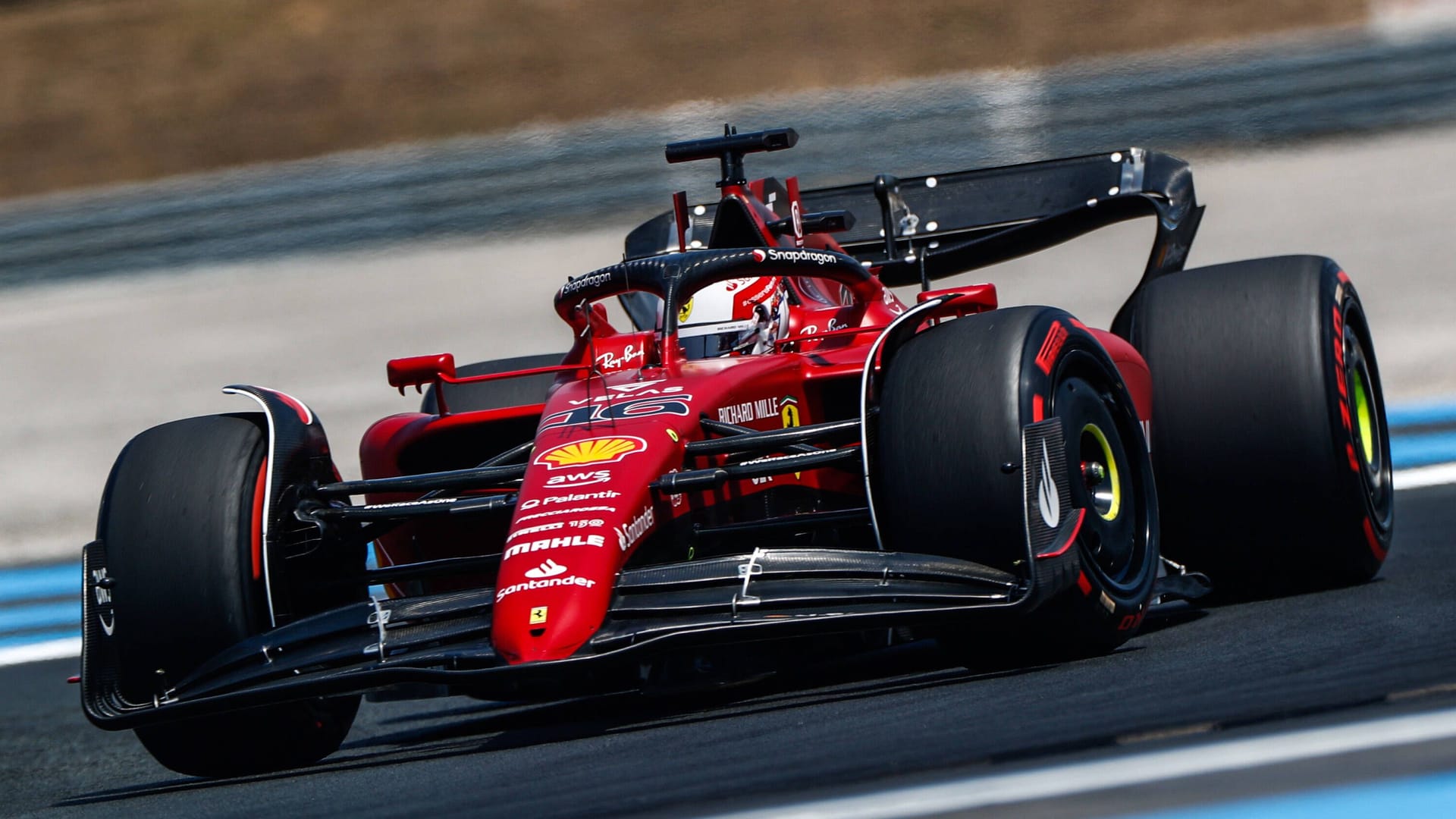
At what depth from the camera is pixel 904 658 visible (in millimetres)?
5852

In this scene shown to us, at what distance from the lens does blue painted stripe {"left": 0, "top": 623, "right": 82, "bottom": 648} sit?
29.6 feet

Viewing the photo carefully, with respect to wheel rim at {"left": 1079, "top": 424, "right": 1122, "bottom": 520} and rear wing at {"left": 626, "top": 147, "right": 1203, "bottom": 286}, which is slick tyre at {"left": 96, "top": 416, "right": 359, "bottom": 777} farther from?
rear wing at {"left": 626, "top": 147, "right": 1203, "bottom": 286}

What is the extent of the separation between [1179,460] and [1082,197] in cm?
228

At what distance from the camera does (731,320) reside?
6047 mm

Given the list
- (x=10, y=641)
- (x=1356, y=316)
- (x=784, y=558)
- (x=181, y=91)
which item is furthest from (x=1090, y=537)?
(x=181, y=91)

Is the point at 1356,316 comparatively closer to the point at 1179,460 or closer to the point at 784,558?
the point at 1179,460

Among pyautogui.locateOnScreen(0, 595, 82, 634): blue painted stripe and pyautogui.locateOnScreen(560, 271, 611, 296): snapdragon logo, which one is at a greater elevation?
pyautogui.locateOnScreen(560, 271, 611, 296): snapdragon logo

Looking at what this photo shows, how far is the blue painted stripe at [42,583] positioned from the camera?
9453 mm

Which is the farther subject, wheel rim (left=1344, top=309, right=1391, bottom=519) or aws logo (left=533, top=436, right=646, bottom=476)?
wheel rim (left=1344, top=309, right=1391, bottom=519)

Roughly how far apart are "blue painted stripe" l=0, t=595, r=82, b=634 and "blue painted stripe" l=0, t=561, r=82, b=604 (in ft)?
0.26

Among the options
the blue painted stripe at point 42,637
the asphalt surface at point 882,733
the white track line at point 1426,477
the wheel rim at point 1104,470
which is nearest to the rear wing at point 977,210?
the asphalt surface at point 882,733

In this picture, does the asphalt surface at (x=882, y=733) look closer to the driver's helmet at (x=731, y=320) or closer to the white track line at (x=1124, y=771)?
the white track line at (x=1124, y=771)

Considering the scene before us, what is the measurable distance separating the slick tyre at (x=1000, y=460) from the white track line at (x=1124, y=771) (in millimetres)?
1474

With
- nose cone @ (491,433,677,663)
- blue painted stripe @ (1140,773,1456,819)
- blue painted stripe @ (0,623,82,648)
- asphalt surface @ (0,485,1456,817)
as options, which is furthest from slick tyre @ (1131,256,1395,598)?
blue painted stripe @ (0,623,82,648)
